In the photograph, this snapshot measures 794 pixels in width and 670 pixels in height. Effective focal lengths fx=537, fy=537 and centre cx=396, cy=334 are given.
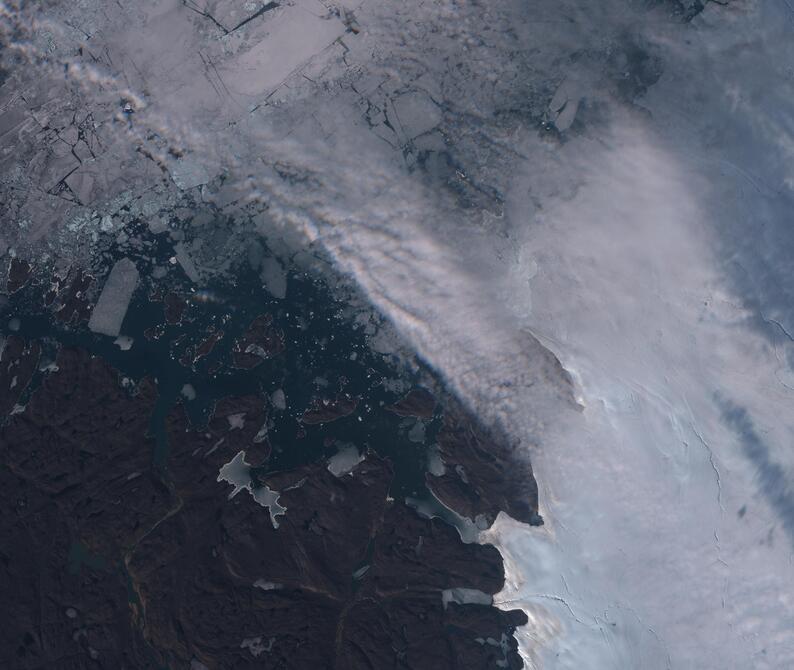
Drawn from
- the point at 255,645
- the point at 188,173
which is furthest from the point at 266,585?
the point at 188,173

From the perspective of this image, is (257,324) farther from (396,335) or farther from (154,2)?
(154,2)

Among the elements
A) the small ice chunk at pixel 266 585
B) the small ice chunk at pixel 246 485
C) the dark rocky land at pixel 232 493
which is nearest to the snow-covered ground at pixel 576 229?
the dark rocky land at pixel 232 493

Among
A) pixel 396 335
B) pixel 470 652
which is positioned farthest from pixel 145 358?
pixel 470 652

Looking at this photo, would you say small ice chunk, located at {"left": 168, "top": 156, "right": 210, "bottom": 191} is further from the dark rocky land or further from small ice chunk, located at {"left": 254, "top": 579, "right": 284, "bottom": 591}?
small ice chunk, located at {"left": 254, "top": 579, "right": 284, "bottom": 591}

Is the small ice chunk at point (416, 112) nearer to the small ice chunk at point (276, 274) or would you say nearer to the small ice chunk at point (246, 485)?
the small ice chunk at point (276, 274)

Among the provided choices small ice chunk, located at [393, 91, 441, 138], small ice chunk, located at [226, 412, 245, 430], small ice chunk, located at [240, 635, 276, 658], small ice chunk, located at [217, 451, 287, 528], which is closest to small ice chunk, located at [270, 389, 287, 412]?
small ice chunk, located at [226, 412, 245, 430]

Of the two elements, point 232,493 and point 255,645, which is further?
point 232,493

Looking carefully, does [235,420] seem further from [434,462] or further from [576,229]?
[576,229]
